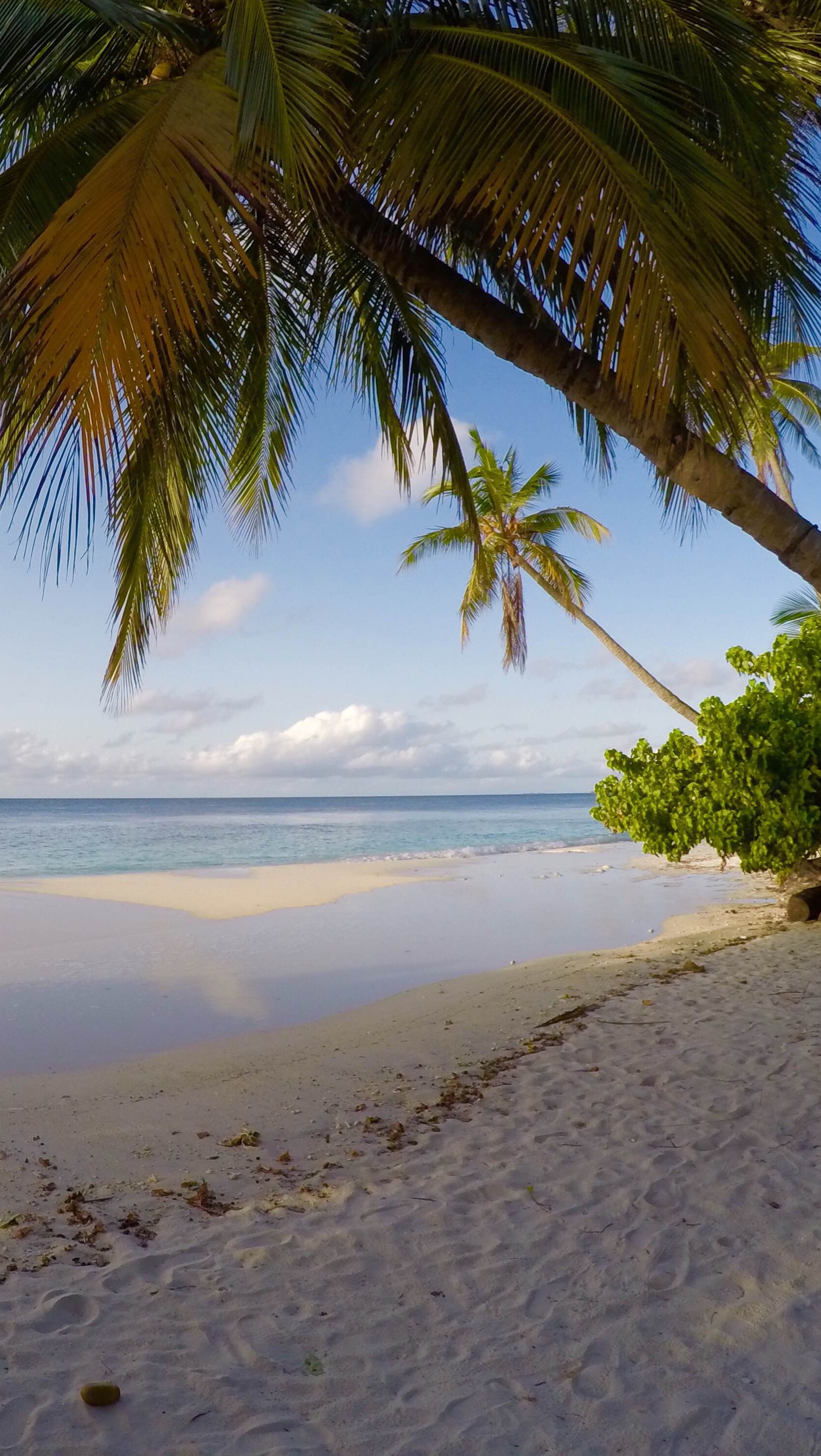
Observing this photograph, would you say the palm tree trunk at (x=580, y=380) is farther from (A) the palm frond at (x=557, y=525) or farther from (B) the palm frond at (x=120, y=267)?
(A) the palm frond at (x=557, y=525)

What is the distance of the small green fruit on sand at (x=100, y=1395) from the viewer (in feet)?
7.48

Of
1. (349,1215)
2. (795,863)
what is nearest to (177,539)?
(349,1215)

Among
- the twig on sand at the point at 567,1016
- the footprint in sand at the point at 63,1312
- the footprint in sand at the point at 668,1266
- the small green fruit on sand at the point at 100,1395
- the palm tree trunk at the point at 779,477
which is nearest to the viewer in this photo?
the small green fruit on sand at the point at 100,1395

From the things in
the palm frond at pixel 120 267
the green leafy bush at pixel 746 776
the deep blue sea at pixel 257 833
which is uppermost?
the palm frond at pixel 120 267

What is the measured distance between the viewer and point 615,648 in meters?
16.6

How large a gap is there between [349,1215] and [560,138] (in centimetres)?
408

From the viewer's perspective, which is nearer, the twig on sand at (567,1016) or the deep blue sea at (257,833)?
the twig on sand at (567,1016)

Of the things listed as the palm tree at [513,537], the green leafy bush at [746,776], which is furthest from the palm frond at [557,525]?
the green leafy bush at [746,776]

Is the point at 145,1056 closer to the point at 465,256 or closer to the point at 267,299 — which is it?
the point at 267,299

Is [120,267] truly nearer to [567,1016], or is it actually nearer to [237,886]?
[567,1016]

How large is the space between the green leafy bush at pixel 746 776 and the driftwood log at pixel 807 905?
37 centimetres

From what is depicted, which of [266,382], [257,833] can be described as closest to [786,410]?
[266,382]

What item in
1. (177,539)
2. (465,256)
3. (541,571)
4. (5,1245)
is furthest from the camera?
(541,571)

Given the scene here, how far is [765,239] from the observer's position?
12.4 feet
